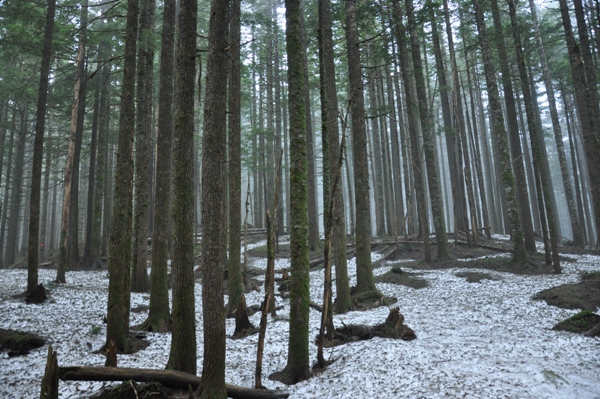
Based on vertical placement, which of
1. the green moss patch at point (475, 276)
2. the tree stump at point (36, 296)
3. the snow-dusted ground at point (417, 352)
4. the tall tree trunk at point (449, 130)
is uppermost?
the tall tree trunk at point (449, 130)

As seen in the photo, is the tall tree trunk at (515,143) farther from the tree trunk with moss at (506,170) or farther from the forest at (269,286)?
the tree trunk with moss at (506,170)

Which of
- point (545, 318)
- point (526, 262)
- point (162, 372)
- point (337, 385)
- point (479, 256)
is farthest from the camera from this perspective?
point (479, 256)

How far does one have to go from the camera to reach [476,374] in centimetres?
510

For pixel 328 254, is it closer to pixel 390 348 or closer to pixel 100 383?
pixel 390 348

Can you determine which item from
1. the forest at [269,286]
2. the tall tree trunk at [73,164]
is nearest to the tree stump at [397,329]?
the forest at [269,286]

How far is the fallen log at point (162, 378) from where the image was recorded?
4625mm

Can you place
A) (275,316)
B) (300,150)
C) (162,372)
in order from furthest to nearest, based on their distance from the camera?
(275,316) < (300,150) < (162,372)

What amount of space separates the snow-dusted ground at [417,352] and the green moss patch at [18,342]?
194 millimetres

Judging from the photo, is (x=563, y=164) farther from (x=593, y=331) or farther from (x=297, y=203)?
(x=297, y=203)

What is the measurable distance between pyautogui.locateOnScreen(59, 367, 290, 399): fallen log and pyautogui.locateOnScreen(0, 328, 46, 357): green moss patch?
2.95 metres

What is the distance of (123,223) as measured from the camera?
7.29 metres

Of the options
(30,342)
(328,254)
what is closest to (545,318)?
(328,254)

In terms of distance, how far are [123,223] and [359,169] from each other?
20.7 ft

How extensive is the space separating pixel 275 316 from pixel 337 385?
453 centimetres
